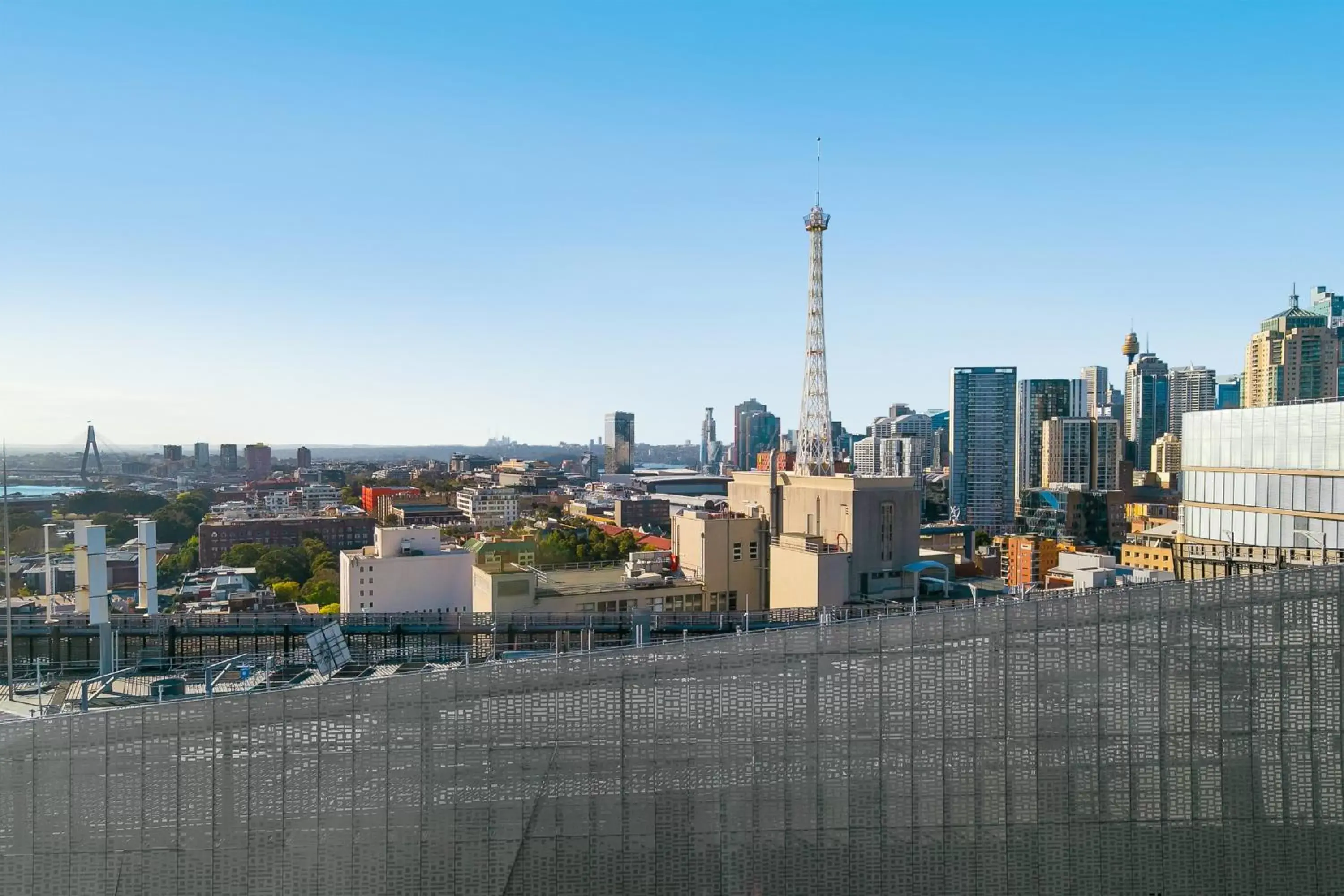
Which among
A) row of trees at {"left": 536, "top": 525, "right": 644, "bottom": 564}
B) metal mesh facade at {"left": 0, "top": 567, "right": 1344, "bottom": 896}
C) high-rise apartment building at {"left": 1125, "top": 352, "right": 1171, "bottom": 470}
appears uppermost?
high-rise apartment building at {"left": 1125, "top": 352, "right": 1171, "bottom": 470}

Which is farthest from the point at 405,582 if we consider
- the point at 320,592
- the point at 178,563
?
the point at 178,563

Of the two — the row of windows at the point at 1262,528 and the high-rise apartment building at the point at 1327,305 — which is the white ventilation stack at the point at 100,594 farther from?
the high-rise apartment building at the point at 1327,305

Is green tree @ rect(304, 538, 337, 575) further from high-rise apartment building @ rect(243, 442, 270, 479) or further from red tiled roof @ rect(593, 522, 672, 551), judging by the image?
high-rise apartment building @ rect(243, 442, 270, 479)

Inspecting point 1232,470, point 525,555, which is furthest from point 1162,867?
point 525,555

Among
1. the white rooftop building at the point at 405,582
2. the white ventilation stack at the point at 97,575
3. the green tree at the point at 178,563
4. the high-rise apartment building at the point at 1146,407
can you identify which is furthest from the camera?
the high-rise apartment building at the point at 1146,407

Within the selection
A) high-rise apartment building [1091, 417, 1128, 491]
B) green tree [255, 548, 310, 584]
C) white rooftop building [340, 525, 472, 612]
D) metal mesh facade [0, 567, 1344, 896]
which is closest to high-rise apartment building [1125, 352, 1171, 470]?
high-rise apartment building [1091, 417, 1128, 491]

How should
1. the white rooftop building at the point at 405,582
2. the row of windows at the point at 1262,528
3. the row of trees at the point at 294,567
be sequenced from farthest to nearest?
the row of trees at the point at 294,567 < the white rooftop building at the point at 405,582 < the row of windows at the point at 1262,528

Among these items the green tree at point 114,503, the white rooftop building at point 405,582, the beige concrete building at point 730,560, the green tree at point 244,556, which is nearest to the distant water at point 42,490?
the green tree at point 114,503
